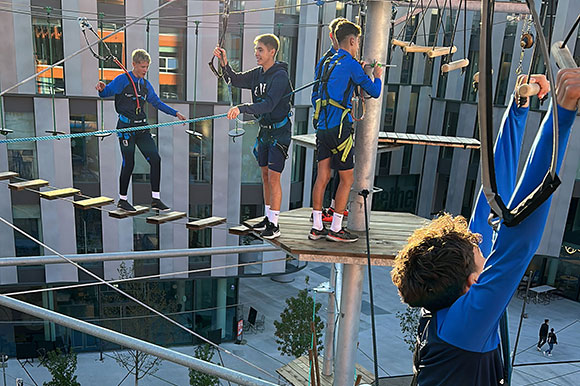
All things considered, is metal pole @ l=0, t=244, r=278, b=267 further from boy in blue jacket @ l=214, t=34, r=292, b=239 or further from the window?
the window

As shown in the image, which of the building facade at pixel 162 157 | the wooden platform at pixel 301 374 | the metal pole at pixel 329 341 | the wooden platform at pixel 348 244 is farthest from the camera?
the building facade at pixel 162 157

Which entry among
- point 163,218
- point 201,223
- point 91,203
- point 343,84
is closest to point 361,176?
point 343,84

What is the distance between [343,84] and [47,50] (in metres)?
12.7

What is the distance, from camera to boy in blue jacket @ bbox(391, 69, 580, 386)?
149cm

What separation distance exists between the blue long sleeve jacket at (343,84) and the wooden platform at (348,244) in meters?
1.13

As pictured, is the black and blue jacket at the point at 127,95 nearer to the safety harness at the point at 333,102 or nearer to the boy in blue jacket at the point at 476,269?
the safety harness at the point at 333,102

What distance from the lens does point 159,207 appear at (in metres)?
8.16

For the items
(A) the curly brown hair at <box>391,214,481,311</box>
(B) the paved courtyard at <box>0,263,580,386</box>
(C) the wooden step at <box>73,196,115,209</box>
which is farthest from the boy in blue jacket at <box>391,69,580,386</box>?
(B) the paved courtyard at <box>0,263,580,386</box>

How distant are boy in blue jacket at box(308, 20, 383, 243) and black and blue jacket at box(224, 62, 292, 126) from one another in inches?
19.7

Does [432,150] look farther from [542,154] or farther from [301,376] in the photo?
[542,154]

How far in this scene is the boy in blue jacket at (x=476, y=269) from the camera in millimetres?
1485

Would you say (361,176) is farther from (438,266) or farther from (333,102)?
(438,266)

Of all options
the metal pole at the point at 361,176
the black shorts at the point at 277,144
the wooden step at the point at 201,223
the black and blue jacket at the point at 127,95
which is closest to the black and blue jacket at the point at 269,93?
the black shorts at the point at 277,144

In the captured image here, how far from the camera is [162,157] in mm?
16594
